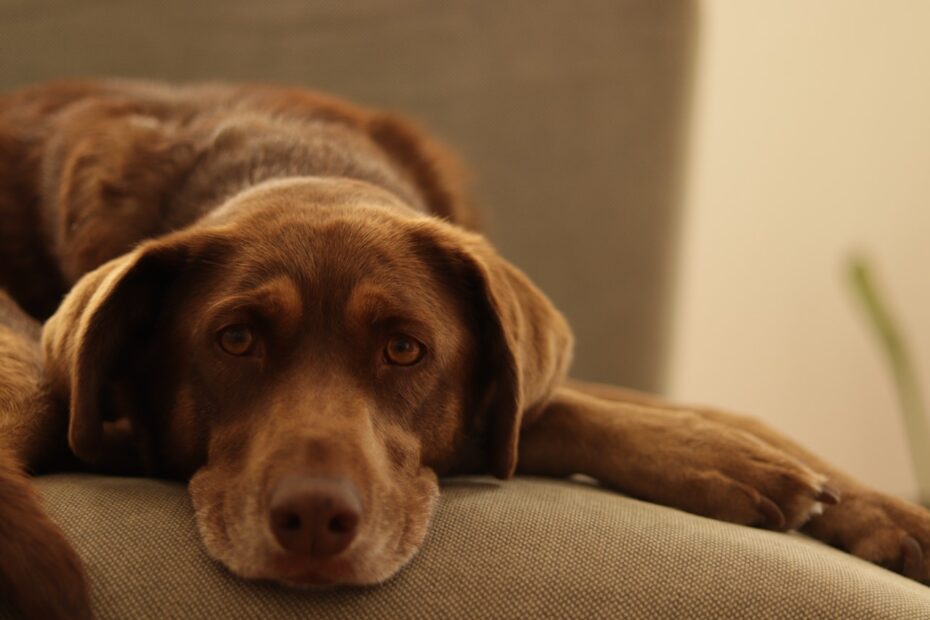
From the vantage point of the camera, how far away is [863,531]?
6.12 feet

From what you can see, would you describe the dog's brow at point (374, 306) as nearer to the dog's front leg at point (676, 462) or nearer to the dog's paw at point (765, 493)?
the dog's front leg at point (676, 462)

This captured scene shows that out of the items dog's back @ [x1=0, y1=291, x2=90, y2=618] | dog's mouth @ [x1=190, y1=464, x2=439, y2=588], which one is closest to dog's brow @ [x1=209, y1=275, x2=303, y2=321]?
dog's mouth @ [x1=190, y1=464, x2=439, y2=588]

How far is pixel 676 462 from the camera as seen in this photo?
190 centimetres

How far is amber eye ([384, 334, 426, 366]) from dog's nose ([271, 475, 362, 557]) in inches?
14.7

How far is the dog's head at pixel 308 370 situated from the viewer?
1471 mm

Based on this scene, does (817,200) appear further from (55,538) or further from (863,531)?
(55,538)

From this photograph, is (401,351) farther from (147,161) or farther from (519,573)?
(147,161)

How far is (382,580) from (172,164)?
1333 millimetres

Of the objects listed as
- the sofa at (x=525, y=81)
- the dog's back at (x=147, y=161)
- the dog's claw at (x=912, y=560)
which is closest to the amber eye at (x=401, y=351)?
the dog's back at (x=147, y=161)

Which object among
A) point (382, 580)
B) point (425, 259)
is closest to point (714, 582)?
point (382, 580)

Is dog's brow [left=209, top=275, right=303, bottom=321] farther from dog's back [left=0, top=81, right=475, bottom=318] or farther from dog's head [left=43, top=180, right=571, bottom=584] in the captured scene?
dog's back [left=0, top=81, right=475, bottom=318]

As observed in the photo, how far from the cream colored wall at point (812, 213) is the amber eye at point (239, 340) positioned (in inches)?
125

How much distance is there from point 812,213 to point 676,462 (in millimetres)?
3271

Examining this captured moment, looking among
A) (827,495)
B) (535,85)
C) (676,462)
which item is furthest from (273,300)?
(535,85)
